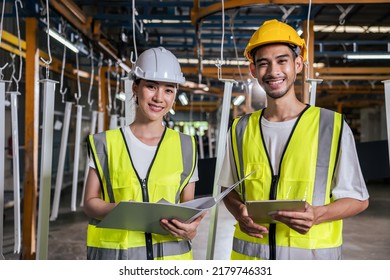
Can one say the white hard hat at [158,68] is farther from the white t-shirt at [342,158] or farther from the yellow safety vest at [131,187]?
the white t-shirt at [342,158]

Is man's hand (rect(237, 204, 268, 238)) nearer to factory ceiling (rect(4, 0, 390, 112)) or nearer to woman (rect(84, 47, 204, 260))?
woman (rect(84, 47, 204, 260))

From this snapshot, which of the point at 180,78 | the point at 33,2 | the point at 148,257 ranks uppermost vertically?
the point at 33,2

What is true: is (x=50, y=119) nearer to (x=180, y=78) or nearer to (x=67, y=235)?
(x=180, y=78)

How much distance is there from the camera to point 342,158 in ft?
5.12

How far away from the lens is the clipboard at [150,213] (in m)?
1.41

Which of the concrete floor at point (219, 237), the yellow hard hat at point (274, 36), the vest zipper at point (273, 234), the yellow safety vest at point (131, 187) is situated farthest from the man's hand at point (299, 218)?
the concrete floor at point (219, 237)

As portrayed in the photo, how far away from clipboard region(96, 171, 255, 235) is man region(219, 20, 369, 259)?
0.13 meters

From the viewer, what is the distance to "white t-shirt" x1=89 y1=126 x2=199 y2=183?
1.67 metres

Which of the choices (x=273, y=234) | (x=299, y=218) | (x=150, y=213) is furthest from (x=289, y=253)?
(x=150, y=213)

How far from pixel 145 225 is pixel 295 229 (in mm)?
531

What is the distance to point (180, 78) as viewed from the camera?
1.75 metres

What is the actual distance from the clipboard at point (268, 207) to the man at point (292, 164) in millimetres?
76

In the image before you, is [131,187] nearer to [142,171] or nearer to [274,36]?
[142,171]
